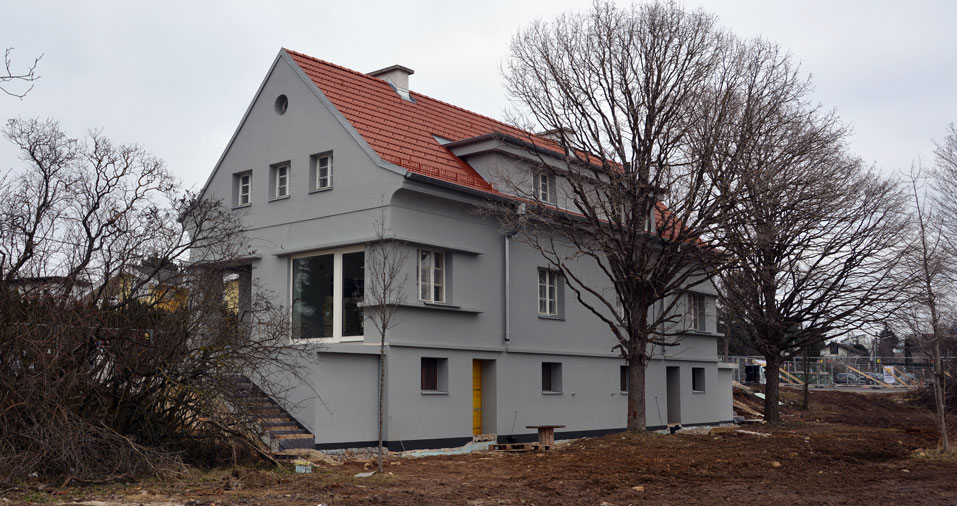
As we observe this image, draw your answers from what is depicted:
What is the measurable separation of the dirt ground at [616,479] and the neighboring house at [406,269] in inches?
70.7

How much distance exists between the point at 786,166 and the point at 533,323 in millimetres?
7878

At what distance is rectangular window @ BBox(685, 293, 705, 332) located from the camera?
31.7 meters

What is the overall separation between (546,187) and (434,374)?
22.6 feet

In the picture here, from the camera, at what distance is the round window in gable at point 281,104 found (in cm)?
2353

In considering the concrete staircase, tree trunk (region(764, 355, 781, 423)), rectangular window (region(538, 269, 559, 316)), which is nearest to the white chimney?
rectangular window (region(538, 269, 559, 316))

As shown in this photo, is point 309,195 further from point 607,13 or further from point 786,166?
point 786,166

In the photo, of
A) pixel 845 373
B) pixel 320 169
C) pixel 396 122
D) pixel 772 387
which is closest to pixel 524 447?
pixel 320 169

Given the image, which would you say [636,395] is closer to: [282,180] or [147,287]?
[282,180]

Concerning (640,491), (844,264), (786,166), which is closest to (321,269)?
(640,491)

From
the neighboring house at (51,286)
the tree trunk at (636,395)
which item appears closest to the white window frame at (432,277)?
the tree trunk at (636,395)

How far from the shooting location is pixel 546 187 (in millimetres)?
25688

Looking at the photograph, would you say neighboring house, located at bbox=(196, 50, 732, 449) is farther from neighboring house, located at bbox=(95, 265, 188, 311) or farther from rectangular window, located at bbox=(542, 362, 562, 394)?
neighboring house, located at bbox=(95, 265, 188, 311)

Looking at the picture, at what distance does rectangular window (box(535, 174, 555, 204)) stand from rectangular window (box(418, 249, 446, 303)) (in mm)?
4426

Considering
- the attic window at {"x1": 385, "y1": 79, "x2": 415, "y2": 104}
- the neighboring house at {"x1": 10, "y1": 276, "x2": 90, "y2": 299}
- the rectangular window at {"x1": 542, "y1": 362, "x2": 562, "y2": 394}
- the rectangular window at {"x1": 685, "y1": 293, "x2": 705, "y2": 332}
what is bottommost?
the rectangular window at {"x1": 542, "y1": 362, "x2": 562, "y2": 394}
